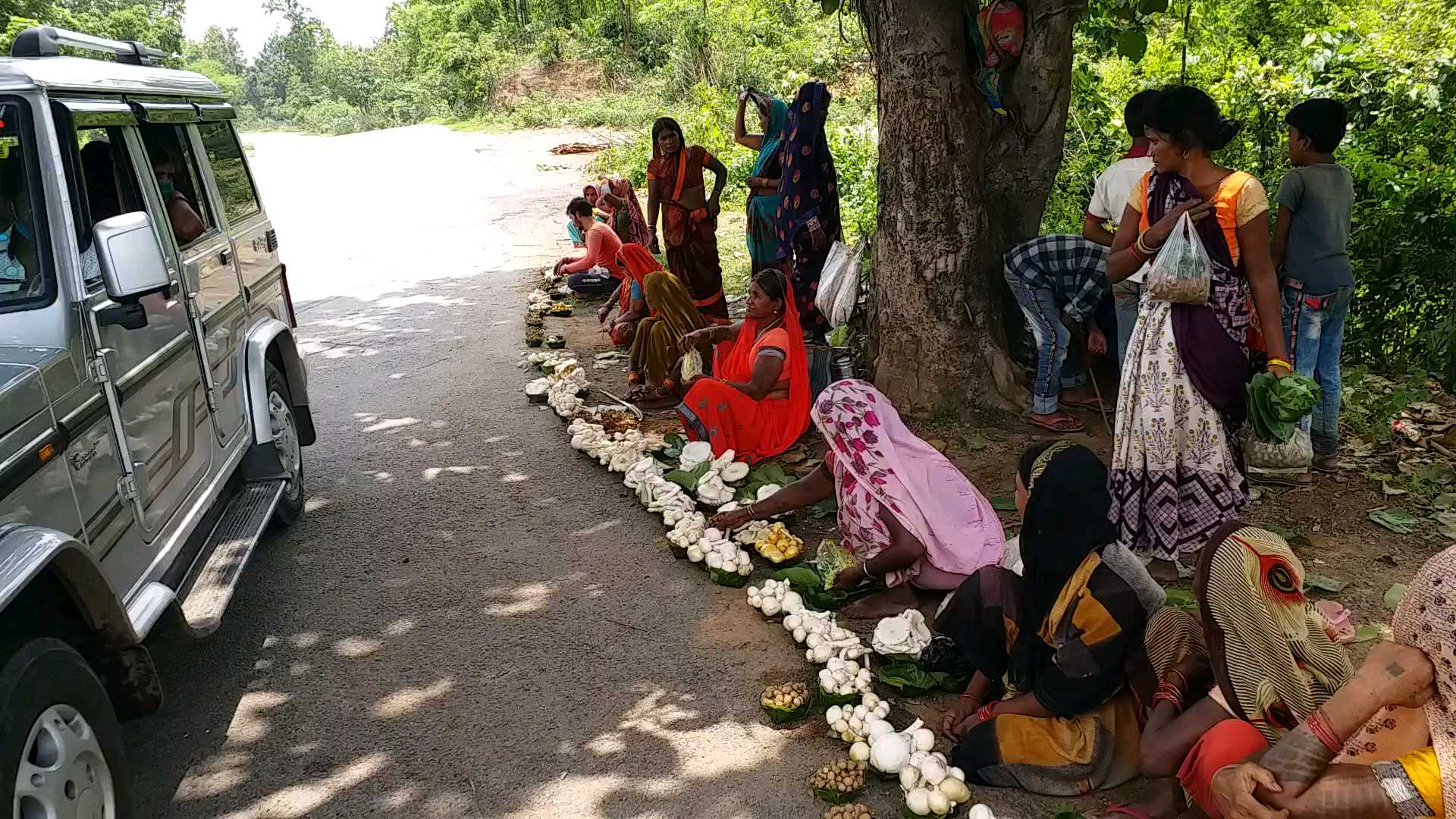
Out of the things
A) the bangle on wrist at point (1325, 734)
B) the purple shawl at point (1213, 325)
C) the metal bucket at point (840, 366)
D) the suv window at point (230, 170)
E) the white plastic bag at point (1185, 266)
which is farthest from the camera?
the metal bucket at point (840, 366)

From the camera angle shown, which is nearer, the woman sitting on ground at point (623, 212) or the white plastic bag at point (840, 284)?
the white plastic bag at point (840, 284)

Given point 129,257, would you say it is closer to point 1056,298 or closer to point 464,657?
point 464,657

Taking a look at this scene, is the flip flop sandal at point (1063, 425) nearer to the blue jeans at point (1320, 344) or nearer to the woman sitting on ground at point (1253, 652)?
the blue jeans at point (1320, 344)

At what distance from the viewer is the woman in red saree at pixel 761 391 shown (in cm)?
532

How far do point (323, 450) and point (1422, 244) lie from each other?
683 cm

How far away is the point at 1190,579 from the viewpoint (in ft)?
13.2

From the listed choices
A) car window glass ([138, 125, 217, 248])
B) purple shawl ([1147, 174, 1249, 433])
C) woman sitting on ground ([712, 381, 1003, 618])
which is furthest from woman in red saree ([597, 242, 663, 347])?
purple shawl ([1147, 174, 1249, 433])

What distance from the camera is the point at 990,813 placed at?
2.73 metres

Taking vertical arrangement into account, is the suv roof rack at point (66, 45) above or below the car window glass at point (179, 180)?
above

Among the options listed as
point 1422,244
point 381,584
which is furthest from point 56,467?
point 1422,244

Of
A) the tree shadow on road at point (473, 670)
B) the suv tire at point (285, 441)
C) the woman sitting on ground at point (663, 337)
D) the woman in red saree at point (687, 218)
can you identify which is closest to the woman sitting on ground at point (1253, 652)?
the tree shadow on road at point (473, 670)

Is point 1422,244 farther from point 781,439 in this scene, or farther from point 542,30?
point 542,30

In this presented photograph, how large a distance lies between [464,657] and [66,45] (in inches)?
117

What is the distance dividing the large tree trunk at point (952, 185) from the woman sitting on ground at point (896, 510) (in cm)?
169
